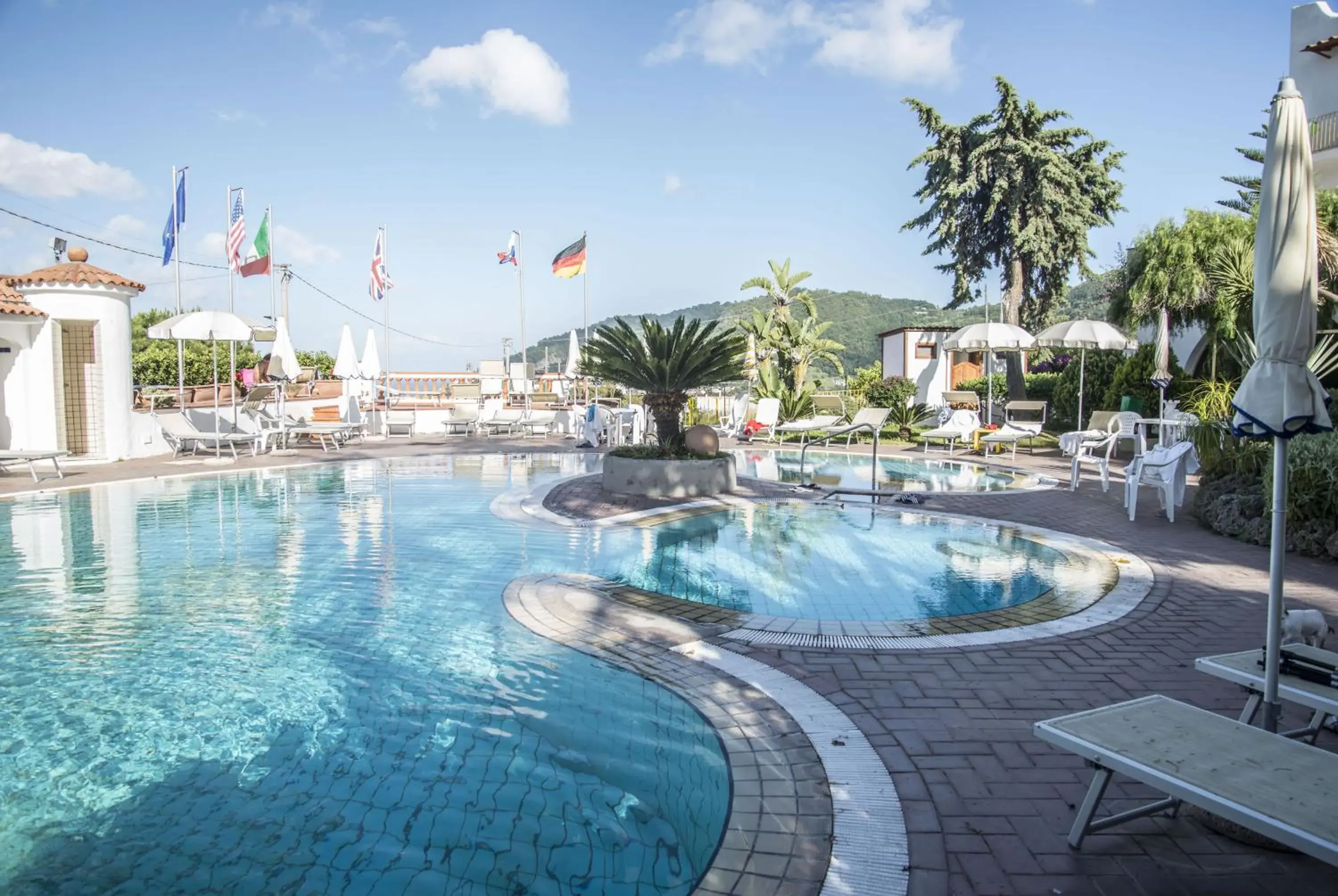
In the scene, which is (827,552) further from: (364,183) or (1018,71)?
(364,183)

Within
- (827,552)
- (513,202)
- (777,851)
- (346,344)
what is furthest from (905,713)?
(513,202)

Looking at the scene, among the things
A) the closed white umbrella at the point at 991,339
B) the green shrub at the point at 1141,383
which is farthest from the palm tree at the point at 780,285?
the green shrub at the point at 1141,383

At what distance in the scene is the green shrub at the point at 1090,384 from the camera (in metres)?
20.5

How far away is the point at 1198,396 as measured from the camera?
14.6 metres

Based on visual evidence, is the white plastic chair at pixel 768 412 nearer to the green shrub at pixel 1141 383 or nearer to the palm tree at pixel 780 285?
the green shrub at pixel 1141 383

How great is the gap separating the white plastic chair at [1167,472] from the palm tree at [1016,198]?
621 inches

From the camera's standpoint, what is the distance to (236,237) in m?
18.9

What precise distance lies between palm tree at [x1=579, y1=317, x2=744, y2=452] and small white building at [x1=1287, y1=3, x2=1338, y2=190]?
496 inches

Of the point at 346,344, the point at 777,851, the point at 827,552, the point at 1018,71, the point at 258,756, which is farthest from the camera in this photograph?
the point at 1018,71

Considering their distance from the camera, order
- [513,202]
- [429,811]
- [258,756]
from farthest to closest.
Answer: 1. [513,202]
2. [258,756]
3. [429,811]

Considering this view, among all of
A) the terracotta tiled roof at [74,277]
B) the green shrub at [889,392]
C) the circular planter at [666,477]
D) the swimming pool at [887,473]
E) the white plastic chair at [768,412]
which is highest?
the terracotta tiled roof at [74,277]

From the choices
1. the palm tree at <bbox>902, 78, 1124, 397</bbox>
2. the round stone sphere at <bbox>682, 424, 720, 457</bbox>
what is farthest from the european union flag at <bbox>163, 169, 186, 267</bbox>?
the palm tree at <bbox>902, 78, 1124, 397</bbox>

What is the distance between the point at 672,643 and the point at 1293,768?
3.13 m

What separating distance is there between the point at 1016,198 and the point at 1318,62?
1043 cm
